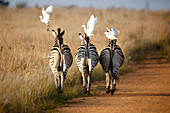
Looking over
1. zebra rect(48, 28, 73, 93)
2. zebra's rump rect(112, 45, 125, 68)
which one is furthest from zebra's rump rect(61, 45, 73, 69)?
zebra's rump rect(112, 45, 125, 68)

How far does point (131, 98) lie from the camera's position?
6.68m

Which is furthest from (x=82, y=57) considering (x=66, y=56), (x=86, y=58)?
(x=66, y=56)

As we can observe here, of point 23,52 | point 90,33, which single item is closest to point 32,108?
point 90,33

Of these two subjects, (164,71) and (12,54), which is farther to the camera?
(164,71)

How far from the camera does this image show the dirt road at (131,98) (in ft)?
18.7

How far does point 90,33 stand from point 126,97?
7.11 ft

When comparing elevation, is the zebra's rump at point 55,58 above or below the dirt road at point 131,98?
above

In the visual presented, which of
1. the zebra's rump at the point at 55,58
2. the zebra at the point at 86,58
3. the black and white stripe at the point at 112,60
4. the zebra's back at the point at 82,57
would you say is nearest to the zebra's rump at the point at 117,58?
the black and white stripe at the point at 112,60

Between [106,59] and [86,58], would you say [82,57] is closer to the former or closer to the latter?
[86,58]

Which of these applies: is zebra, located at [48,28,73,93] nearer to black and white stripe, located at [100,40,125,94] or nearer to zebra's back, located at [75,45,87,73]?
zebra's back, located at [75,45,87,73]

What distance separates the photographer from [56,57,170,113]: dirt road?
5707 mm

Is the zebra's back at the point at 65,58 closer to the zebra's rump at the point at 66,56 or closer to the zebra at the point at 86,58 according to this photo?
the zebra's rump at the point at 66,56

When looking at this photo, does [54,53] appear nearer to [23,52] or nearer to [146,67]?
[23,52]

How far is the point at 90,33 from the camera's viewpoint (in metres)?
6.75
